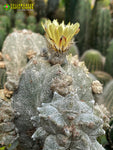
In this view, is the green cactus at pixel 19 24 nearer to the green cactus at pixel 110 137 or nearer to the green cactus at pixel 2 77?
the green cactus at pixel 2 77

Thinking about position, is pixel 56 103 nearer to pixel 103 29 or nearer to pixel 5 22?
pixel 5 22

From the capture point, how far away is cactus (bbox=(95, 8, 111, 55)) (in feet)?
7.11

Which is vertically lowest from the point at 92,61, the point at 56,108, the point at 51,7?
the point at 92,61

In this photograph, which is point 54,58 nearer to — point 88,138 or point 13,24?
point 88,138

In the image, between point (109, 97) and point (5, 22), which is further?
point (5, 22)

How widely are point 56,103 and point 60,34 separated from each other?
0.95ft

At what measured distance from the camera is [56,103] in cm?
77

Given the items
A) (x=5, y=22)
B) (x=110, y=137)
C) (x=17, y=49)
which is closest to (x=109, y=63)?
(x=17, y=49)

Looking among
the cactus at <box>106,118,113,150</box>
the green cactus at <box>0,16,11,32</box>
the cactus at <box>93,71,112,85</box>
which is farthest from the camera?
the green cactus at <box>0,16,11,32</box>

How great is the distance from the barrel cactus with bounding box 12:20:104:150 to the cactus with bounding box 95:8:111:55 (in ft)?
4.12

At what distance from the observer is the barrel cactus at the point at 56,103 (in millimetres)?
730

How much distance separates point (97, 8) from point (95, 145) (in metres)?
1.95

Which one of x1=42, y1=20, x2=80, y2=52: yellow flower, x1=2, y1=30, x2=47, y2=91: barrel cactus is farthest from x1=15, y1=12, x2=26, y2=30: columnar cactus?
x1=42, y1=20, x2=80, y2=52: yellow flower

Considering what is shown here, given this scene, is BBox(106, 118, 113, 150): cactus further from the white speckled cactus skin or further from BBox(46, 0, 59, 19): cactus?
BBox(46, 0, 59, 19): cactus
